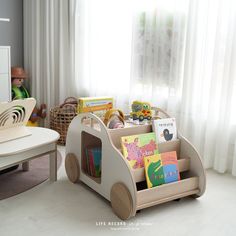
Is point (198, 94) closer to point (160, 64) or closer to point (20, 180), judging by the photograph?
point (160, 64)

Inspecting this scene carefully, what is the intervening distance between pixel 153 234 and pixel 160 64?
150 centimetres

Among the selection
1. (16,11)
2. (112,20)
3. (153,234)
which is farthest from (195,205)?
(16,11)

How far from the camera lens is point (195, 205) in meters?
2.14

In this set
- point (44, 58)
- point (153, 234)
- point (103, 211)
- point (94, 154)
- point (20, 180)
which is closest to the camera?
point (153, 234)

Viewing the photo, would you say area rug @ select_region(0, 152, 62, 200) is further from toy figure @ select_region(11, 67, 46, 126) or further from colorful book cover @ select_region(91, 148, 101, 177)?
toy figure @ select_region(11, 67, 46, 126)

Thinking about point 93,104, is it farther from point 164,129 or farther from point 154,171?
point 154,171

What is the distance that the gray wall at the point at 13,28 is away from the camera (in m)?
3.81

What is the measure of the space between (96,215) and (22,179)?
29.1 inches

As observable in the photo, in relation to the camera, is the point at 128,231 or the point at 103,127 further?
the point at 103,127

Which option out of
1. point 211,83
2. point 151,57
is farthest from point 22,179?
point 211,83

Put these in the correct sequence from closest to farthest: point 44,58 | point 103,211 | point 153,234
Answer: point 153,234 < point 103,211 < point 44,58

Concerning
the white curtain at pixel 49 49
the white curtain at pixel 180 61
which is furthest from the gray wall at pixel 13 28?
the white curtain at pixel 180 61

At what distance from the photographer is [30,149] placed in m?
2.16

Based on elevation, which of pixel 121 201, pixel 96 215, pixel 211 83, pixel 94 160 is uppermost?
pixel 211 83
